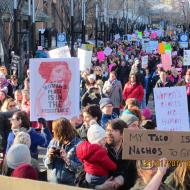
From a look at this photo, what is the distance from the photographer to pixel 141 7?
93.8 metres

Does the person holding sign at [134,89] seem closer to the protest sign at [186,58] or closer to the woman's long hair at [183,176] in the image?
the protest sign at [186,58]

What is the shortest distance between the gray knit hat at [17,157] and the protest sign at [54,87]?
2.39 m

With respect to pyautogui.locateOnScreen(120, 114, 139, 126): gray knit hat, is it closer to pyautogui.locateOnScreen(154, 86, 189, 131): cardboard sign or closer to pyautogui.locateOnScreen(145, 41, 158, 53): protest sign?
pyautogui.locateOnScreen(154, 86, 189, 131): cardboard sign

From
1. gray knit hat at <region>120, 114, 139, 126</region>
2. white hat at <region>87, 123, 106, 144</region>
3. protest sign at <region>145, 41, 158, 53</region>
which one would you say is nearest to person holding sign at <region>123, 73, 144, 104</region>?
gray knit hat at <region>120, 114, 139, 126</region>

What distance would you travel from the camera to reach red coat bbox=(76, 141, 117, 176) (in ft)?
17.6

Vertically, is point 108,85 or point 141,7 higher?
point 141,7

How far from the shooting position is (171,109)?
7.59 m

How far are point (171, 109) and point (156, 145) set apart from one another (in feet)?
9.62

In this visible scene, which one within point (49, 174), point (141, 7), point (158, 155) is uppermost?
point (141, 7)

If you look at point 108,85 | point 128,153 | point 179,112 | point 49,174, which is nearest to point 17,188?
point 128,153

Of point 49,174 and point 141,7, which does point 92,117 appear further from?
point 141,7

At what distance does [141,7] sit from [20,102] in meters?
84.9

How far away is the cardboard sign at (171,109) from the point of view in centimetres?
753

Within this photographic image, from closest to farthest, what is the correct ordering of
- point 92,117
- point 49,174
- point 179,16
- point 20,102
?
point 49,174 → point 92,117 → point 20,102 → point 179,16
